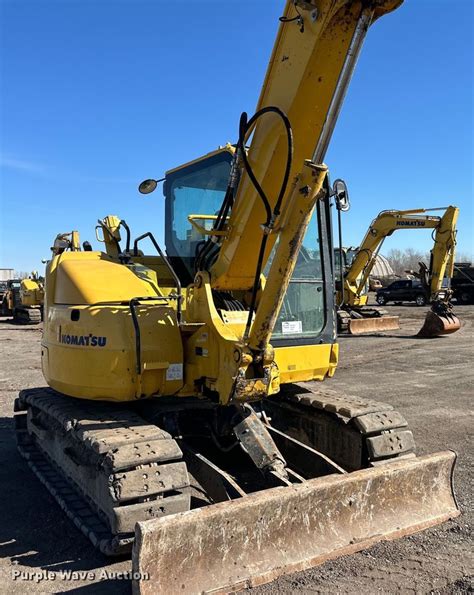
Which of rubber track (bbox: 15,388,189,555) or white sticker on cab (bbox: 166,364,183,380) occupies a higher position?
white sticker on cab (bbox: 166,364,183,380)

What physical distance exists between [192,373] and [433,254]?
51.5ft

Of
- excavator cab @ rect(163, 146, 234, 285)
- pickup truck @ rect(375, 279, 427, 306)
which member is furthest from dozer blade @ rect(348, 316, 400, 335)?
excavator cab @ rect(163, 146, 234, 285)

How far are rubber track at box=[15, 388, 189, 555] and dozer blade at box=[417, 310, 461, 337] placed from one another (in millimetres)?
14242

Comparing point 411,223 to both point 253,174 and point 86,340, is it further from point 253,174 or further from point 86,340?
point 86,340

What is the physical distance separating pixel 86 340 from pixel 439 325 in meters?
14.7

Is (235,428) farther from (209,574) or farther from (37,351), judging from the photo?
(37,351)

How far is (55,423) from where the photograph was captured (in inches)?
196

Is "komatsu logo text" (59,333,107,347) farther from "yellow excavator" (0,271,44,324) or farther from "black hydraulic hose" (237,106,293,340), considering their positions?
"yellow excavator" (0,271,44,324)

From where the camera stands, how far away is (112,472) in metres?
3.57

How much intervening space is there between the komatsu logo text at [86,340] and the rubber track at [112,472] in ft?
1.84

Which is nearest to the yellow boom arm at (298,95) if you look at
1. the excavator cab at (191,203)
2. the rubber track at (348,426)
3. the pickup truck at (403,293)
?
the excavator cab at (191,203)

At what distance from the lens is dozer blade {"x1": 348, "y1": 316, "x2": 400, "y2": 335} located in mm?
18641

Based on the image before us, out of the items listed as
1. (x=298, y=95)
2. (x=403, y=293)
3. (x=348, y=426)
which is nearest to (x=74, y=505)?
(x=348, y=426)

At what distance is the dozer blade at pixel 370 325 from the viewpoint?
1864 centimetres
